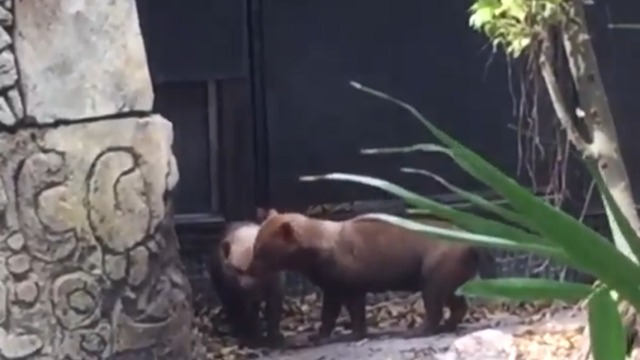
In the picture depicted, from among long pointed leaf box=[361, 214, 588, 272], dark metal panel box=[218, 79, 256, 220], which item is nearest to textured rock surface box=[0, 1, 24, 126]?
dark metal panel box=[218, 79, 256, 220]

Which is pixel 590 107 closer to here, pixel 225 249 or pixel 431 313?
pixel 431 313

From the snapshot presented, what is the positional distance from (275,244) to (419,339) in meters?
0.60

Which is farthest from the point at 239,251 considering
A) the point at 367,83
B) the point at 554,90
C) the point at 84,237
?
the point at 554,90

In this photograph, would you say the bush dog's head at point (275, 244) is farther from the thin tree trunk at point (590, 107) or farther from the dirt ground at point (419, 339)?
the thin tree trunk at point (590, 107)

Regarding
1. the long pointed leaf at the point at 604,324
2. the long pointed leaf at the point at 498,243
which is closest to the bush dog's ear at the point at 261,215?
the long pointed leaf at the point at 498,243

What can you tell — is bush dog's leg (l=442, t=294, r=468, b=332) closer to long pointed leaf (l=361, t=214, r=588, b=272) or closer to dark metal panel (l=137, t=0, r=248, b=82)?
dark metal panel (l=137, t=0, r=248, b=82)

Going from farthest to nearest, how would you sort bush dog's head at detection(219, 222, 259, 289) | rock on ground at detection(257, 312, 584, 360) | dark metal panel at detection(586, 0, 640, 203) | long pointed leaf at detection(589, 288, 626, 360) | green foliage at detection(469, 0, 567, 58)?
dark metal panel at detection(586, 0, 640, 203), bush dog's head at detection(219, 222, 259, 289), rock on ground at detection(257, 312, 584, 360), green foliage at detection(469, 0, 567, 58), long pointed leaf at detection(589, 288, 626, 360)

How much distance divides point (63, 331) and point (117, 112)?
61 cm

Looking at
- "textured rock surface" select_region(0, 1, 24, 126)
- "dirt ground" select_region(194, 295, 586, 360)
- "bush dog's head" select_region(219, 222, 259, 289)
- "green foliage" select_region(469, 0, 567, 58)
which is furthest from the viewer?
"bush dog's head" select_region(219, 222, 259, 289)

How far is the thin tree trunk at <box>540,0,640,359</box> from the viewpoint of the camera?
138 inches

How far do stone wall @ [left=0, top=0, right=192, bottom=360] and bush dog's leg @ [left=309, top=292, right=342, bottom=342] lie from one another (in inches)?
44.8

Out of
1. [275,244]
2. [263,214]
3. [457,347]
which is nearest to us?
[457,347]

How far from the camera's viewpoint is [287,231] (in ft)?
16.2

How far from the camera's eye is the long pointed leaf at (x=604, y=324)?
3.85 feet
